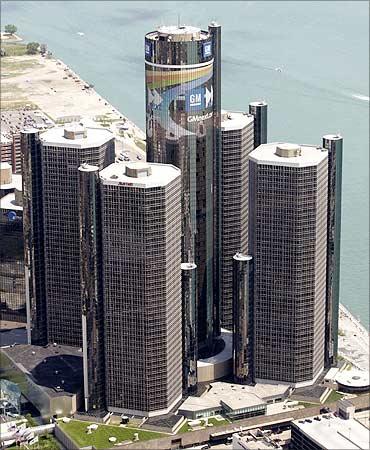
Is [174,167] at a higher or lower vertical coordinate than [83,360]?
higher

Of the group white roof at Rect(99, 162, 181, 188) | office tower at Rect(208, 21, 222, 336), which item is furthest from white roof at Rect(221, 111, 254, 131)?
white roof at Rect(99, 162, 181, 188)

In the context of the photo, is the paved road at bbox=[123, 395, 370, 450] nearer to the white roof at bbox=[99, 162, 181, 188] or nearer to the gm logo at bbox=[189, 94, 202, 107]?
the white roof at bbox=[99, 162, 181, 188]

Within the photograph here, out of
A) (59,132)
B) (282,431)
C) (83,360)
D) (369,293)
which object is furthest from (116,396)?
(369,293)

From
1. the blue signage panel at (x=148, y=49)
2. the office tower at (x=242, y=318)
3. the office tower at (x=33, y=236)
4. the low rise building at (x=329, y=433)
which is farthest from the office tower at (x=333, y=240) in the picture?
the office tower at (x=33, y=236)

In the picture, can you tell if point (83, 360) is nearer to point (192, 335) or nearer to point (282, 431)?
point (192, 335)

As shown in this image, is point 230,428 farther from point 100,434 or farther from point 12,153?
point 12,153
